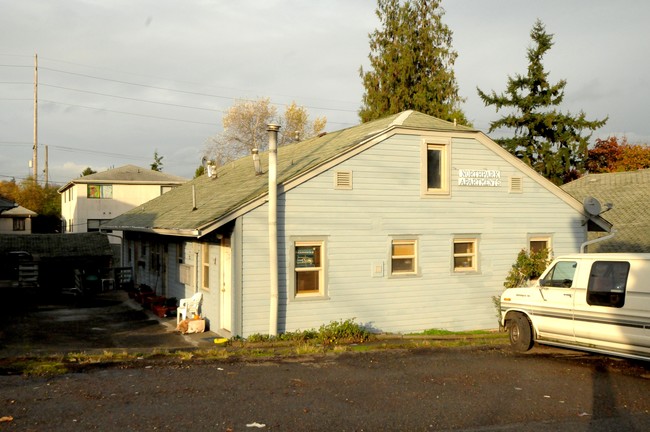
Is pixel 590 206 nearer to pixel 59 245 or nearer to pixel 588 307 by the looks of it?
pixel 588 307

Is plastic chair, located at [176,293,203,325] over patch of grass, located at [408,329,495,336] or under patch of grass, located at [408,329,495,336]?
over

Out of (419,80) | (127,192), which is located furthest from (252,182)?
(127,192)

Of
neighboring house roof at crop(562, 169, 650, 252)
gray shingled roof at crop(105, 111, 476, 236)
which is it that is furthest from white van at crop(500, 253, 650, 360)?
neighboring house roof at crop(562, 169, 650, 252)

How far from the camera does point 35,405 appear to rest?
8.69m

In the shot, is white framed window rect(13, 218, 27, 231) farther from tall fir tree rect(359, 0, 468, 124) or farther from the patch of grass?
the patch of grass

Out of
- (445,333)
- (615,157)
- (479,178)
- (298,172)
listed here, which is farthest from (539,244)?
(615,157)

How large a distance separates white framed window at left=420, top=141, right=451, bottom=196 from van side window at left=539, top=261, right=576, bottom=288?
5.43m

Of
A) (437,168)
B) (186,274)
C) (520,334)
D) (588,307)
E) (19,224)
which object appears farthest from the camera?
(19,224)

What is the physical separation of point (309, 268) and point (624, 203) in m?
19.9

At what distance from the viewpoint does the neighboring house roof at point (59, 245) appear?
112 ft

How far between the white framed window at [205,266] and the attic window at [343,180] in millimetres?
4263

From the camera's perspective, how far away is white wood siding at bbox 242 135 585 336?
16.0 meters

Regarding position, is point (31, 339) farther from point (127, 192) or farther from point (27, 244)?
point (127, 192)

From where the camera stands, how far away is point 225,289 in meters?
16.5
